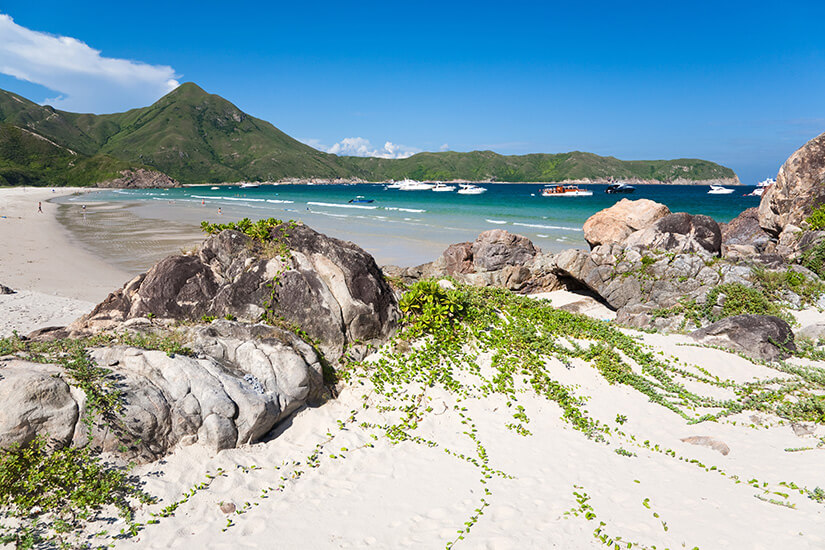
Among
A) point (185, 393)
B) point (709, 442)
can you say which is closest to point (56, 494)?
point (185, 393)

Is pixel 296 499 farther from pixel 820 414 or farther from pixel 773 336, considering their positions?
pixel 773 336

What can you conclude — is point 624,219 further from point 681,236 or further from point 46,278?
point 46,278

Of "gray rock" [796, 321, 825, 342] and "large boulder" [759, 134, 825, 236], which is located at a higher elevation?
"large boulder" [759, 134, 825, 236]

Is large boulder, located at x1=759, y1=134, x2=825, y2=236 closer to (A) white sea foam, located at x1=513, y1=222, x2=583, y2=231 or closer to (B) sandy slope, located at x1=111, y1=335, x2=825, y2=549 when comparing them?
(B) sandy slope, located at x1=111, y1=335, x2=825, y2=549

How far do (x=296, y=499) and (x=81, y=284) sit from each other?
19.5 metres

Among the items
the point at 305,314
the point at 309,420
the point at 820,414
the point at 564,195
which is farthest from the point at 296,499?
the point at 564,195

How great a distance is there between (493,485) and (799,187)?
2289 cm

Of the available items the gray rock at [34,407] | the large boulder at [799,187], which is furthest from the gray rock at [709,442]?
the large boulder at [799,187]

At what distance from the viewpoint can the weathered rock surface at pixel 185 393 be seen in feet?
16.9

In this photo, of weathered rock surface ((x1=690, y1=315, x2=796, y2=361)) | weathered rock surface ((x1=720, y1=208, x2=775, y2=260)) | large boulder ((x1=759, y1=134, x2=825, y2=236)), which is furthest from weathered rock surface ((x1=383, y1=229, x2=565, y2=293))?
large boulder ((x1=759, y1=134, x2=825, y2=236))

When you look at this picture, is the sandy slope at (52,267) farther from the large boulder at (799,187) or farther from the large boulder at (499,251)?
the large boulder at (799,187)

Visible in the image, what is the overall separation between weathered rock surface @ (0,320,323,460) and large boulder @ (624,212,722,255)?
14495mm

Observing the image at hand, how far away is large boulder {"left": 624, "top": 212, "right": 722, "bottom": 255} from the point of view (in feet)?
54.1

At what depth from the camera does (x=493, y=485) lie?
20.0 ft
